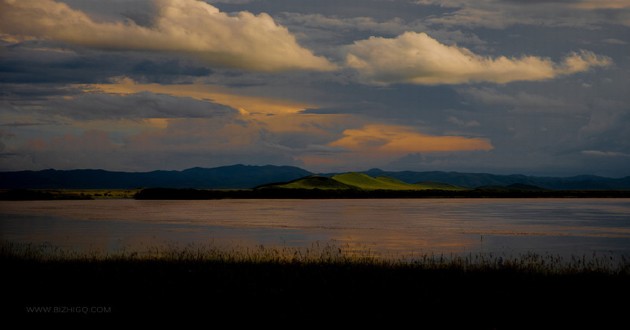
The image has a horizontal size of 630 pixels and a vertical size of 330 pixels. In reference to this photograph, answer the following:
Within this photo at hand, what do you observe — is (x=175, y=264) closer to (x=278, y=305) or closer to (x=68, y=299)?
(x=68, y=299)

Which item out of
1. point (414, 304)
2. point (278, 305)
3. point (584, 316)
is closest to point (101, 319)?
point (278, 305)

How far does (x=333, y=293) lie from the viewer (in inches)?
778

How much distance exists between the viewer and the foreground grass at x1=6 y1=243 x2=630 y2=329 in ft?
55.9

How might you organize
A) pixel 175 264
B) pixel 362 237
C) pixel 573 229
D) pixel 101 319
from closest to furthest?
pixel 101 319, pixel 175 264, pixel 362 237, pixel 573 229

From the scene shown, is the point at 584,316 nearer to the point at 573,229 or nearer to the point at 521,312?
the point at 521,312

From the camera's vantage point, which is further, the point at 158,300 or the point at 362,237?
the point at 362,237

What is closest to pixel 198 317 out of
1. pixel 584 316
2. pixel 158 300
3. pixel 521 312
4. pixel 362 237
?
pixel 158 300

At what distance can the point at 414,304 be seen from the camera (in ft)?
59.7

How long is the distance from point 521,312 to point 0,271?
1786cm

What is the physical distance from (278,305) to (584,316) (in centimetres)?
804

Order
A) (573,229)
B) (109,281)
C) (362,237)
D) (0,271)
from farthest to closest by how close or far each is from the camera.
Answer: (573,229) → (362,237) → (0,271) → (109,281)

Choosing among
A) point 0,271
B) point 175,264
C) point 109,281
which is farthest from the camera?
point 175,264

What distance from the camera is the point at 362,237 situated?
171 feet

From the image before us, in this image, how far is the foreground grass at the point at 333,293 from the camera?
17047 mm
